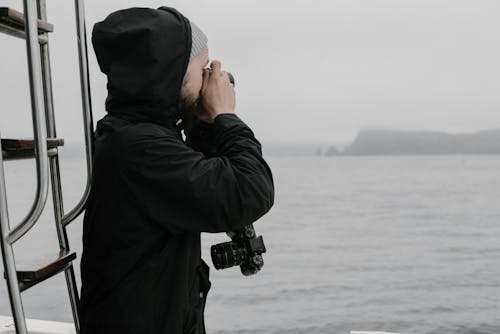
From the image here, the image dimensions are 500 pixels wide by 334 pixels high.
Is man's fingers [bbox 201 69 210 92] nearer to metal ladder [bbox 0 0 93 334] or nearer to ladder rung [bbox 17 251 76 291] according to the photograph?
metal ladder [bbox 0 0 93 334]

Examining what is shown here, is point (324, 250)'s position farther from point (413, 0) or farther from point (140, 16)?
point (413, 0)

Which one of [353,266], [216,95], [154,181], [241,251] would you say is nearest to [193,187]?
[154,181]

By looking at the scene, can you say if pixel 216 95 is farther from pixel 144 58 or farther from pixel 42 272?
pixel 42 272

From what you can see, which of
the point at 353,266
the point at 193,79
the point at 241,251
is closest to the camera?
the point at 193,79

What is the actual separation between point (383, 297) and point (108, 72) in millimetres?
8895

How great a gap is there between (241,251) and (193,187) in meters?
0.30

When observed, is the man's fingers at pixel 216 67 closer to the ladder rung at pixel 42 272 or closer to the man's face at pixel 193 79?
the man's face at pixel 193 79

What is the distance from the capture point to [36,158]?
2.74ft

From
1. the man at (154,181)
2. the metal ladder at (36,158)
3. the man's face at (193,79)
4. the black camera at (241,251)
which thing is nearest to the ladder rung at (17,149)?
the metal ladder at (36,158)

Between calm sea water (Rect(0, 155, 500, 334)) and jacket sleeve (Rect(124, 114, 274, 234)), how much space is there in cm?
24

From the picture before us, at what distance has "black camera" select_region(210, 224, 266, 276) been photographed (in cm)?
106

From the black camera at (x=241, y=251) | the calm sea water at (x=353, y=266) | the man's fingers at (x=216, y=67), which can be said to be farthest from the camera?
the calm sea water at (x=353, y=266)

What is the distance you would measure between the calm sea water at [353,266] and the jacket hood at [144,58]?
0.24 meters

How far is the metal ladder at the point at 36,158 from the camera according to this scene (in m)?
0.83
